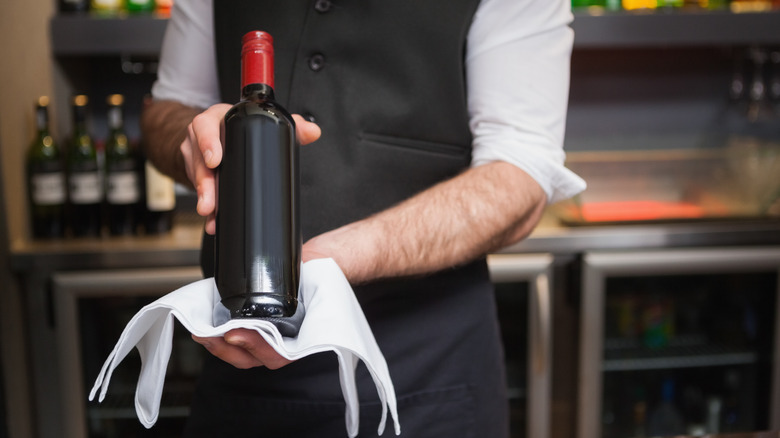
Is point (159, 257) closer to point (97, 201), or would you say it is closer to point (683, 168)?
point (97, 201)

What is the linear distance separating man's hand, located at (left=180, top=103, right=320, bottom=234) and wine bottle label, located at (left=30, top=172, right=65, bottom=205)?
1.35 m

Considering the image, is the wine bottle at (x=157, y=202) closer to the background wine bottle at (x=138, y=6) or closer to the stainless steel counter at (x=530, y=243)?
the stainless steel counter at (x=530, y=243)

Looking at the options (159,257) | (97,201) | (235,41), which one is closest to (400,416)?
(235,41)

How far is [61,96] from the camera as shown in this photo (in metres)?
2.02

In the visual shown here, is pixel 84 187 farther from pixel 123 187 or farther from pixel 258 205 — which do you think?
pixel 258 205

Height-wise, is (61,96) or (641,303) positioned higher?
(61,96)

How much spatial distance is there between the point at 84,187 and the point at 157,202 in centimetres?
18

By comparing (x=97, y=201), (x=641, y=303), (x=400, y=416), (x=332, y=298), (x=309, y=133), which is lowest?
(x=641, y=303)

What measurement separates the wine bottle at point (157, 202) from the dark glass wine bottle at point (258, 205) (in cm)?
138

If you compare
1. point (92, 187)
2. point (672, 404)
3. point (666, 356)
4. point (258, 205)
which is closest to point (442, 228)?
point (258, 205)

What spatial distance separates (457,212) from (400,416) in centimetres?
30

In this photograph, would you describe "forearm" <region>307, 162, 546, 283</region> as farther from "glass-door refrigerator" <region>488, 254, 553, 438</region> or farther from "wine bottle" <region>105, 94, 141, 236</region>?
"wine bottle" <region>105, 94, 141, 236</region>

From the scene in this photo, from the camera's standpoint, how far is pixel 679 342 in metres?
2.10

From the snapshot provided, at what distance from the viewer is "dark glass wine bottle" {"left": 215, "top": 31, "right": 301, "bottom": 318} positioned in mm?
529
